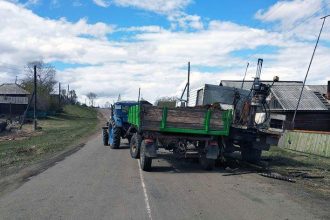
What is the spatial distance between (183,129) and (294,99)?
1297 inches

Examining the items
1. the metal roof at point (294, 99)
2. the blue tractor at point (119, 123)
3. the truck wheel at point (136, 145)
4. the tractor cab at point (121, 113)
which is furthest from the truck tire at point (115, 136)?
the metal roof at point (294, 99)

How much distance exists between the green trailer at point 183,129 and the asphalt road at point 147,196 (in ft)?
2.28

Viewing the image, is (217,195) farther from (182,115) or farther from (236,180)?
(182,115)

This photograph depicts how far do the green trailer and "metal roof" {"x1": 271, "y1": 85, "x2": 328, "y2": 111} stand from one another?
30007 mm

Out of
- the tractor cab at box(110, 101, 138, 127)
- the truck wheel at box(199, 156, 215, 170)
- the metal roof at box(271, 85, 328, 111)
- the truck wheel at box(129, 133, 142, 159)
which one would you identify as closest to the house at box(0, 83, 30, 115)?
the metal roof at box(271, 85, 328, 111)

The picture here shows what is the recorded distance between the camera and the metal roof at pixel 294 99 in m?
44.5

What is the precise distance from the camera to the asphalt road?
8586mm

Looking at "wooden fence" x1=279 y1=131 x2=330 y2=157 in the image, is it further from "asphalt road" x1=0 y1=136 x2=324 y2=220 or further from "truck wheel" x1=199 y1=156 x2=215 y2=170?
"asphalt road" x1=0 y1=136 x2=324 y2=220

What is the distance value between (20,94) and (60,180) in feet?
276

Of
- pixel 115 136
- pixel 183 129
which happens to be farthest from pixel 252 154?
pixel 115 136

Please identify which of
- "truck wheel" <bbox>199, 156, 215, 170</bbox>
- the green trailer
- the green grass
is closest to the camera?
the green trailer

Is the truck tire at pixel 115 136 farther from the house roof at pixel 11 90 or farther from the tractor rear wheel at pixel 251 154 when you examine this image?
the house roof at pixel 11 90

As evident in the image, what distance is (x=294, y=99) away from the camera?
150 feet

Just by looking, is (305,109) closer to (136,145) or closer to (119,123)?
(119,123)
